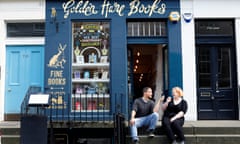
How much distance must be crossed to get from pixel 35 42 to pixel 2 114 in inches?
86.9

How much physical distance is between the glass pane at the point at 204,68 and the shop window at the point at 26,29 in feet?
15.0

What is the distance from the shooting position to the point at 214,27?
32.0 ft

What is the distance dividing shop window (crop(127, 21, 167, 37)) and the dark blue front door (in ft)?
3.84

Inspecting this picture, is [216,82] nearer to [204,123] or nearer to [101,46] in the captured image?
[204,123]

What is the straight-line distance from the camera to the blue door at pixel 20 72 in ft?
31.4

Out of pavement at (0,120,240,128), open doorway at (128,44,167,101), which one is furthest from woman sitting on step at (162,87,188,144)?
open doorway at (128,44,167,101)

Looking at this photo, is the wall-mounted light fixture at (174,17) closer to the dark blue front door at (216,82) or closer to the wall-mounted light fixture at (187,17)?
the wall-mounted light fixture at (187,17)

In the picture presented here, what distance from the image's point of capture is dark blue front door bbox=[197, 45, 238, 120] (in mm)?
9523

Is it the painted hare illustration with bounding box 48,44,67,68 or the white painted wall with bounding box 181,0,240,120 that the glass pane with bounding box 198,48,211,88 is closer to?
the white painted wall with bounding box 181,0,240,120

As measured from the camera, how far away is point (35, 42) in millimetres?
9703

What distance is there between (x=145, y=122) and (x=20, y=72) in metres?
4.02

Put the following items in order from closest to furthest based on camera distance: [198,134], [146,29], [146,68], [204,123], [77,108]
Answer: [198,134], [204,123], [77,108], [146,29], [146,68]

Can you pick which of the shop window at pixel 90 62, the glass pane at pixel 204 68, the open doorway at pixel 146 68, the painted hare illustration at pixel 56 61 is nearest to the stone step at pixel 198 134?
the glass pane at pixel 204 68

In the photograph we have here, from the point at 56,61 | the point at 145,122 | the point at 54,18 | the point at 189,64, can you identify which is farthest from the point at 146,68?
the point at 145,122
